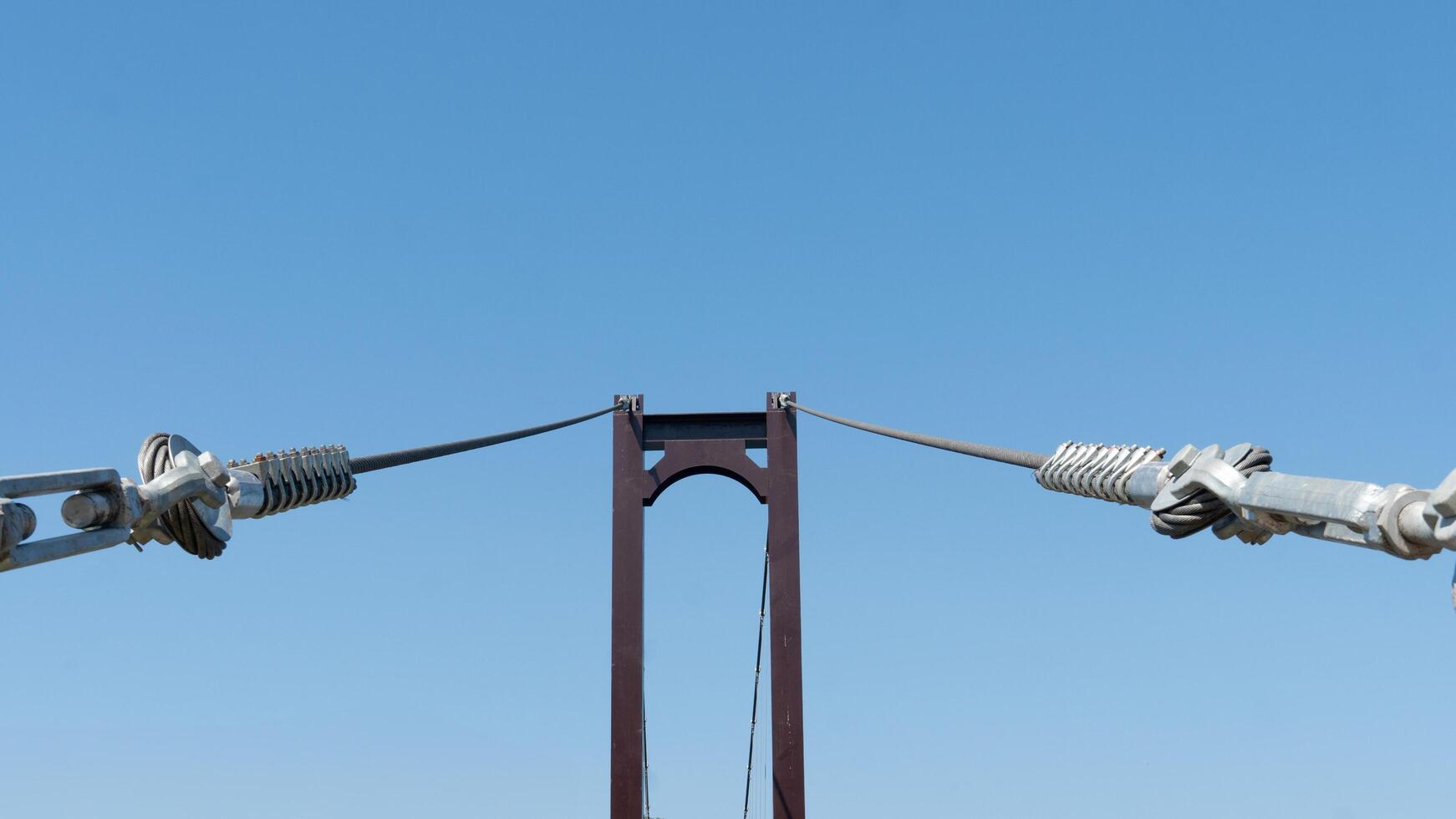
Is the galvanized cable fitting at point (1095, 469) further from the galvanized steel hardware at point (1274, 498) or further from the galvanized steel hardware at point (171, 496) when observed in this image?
the galvanized steel hardware at point (171, 496)

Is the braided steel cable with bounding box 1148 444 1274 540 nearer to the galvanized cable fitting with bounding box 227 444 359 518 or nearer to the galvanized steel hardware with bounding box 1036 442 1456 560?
the galvanized steel hardware with bounding box 1036 442 1456 560

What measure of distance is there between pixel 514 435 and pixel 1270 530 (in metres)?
7.16

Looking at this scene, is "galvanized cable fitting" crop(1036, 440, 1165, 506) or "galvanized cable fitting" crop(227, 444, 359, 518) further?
"galvanized cable fitting" crop(1036, 440, 1165, 506)

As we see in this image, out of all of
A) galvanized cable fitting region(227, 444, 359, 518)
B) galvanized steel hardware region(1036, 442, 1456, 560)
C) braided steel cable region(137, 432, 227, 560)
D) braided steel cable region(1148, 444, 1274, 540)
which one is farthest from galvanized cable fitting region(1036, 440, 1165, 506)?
braided steel cable region(137, 432, 227, 560)

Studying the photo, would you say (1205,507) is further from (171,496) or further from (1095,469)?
(171,496)

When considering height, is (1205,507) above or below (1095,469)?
below

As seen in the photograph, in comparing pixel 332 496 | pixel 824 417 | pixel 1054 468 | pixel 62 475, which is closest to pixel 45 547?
pixel 62 475

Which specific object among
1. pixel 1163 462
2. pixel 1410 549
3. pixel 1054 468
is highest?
pixel 1054 468

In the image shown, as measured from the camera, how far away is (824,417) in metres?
14.6

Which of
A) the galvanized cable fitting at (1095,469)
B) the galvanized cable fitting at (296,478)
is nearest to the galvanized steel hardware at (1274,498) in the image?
the galvanized cable fitting at (1095,469)

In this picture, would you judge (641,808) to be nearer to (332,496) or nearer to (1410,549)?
(332,496)

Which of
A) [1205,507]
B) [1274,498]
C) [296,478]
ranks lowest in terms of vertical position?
[1274,498]

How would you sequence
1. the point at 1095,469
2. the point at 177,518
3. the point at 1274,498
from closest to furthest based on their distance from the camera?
the point at 1274,498
the point at 177,518
the point at 1095,469

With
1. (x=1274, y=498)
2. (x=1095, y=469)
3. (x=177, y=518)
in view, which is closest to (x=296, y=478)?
(x=177, y=518)
